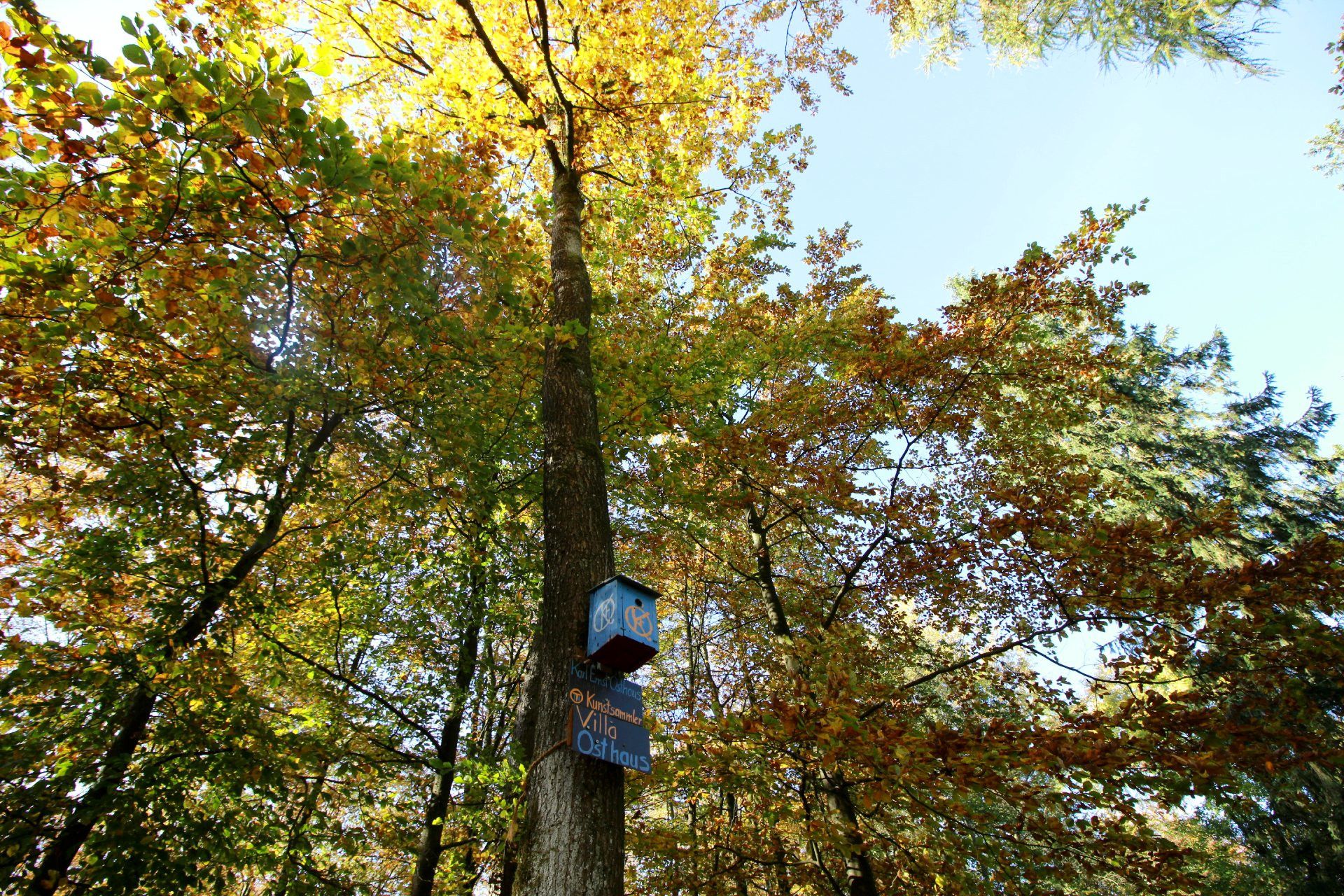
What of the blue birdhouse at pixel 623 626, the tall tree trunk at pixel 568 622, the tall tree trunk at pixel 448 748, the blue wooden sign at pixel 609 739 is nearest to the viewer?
the tall tree trunk at pixel 568 622

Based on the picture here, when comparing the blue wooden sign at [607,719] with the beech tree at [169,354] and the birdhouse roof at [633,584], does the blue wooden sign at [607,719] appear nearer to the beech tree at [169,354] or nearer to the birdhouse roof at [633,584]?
the birdhouse roof at [633,584]

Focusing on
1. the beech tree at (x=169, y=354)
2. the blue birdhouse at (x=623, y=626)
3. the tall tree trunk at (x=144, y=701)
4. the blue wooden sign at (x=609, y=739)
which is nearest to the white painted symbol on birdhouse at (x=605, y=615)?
the blue birdhouse at (x=623, y=626)

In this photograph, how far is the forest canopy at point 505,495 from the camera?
355 cm

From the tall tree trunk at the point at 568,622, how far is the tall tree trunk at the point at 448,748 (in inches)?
154

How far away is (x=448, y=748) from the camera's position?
8.27 m

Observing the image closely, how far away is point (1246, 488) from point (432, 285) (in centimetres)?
1834

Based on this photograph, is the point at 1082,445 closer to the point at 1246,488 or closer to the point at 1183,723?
the point at 1246,488

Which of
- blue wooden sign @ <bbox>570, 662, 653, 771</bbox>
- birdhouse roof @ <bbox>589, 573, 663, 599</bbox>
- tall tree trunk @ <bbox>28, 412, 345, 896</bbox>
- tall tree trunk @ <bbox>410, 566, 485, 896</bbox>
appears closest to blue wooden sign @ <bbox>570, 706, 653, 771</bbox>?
blue wooden sign @ <bbox>570, 662, 653, 771</bbox>

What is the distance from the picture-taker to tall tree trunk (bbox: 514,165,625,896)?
2.39m

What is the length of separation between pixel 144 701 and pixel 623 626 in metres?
4.66

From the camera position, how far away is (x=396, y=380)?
5.61 meters

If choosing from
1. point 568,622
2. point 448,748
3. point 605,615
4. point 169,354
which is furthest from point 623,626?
point 448,748

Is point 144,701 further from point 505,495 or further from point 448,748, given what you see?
point 448,748

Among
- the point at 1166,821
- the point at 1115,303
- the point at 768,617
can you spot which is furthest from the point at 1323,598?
the point at 1166,821
